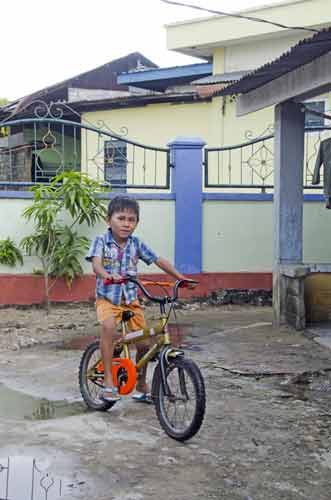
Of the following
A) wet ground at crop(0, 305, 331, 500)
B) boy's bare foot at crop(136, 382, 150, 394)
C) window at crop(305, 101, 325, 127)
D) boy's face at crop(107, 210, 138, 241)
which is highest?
window at crop(305, 101, 325, 127)

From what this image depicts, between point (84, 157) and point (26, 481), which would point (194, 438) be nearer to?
point (26, 481)

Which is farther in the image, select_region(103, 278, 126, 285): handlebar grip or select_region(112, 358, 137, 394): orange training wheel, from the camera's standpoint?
select_region(112, 358, 137, 394): orange training wheel

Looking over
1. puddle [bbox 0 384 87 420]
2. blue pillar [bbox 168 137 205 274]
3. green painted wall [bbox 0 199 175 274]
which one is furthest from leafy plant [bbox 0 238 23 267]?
puddle [bbox 0 384 87 420]

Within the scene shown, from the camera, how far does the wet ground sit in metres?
3.46

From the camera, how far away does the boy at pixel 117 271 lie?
183 inches

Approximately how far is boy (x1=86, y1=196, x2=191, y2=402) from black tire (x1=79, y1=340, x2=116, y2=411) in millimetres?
204

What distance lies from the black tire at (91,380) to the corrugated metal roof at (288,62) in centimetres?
303

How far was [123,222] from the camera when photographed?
477 cm

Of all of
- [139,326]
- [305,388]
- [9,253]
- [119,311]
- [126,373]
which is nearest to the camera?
[126,373]

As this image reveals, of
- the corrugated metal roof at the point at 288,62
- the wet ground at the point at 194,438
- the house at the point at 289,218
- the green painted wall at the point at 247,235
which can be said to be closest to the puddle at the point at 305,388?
the wet ground at the point at 194,438

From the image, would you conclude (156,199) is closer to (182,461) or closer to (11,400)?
(11,400)

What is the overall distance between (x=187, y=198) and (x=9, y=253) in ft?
8.05

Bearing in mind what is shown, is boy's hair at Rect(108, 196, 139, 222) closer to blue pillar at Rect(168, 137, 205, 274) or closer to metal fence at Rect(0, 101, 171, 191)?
blue pillar at Rect(168, 137, 205, 274)

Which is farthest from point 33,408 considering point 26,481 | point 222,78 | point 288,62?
point 222,78
